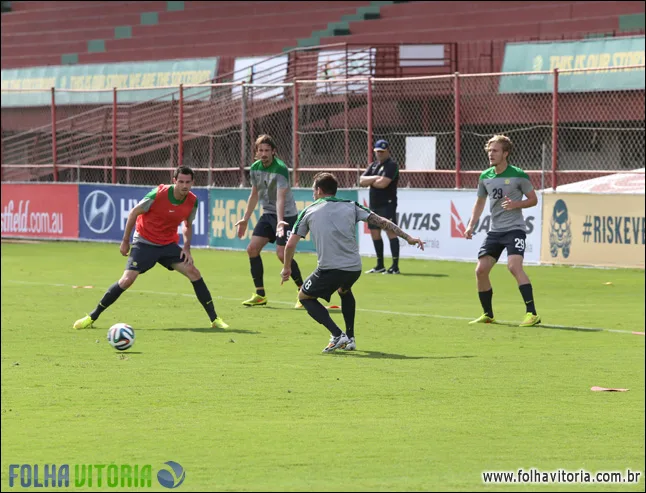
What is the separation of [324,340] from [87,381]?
315cm

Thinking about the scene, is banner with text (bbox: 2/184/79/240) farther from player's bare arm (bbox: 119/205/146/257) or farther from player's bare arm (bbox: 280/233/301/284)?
player's bare arm (bbox: 280/233/301/284)

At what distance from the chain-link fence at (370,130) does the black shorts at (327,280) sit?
42.6 ft

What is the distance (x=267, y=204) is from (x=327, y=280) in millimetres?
4549

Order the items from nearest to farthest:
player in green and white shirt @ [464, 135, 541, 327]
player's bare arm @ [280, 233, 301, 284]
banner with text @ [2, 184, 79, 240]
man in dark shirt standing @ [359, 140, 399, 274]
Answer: player's bare arm @ [280, 233, 301, 284] < player in green and white shirt @ [464, 135, 541, 327] < man in dark shirt standing @ [359, 140, 399, 274] < banner with text @ [2, 184, 79, 240]

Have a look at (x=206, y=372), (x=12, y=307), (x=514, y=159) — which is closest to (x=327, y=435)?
(x=206, y=372)

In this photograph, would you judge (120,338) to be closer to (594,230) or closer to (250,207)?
(250,207)

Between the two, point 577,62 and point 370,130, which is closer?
point 370,130

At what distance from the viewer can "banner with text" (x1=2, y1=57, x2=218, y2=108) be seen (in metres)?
38.7

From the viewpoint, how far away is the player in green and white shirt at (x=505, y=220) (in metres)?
13.1

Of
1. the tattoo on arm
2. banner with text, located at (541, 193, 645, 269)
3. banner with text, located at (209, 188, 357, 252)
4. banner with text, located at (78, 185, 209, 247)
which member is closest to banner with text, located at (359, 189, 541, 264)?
banner with text, located at (541, 193, 645, 269)

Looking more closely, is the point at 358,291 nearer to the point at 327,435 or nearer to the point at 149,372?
the point at 149,372

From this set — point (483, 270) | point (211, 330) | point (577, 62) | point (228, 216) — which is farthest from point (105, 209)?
point (483, 270)

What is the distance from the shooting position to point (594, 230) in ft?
66.7

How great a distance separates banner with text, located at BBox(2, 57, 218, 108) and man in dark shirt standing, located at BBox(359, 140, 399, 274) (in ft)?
55.7
